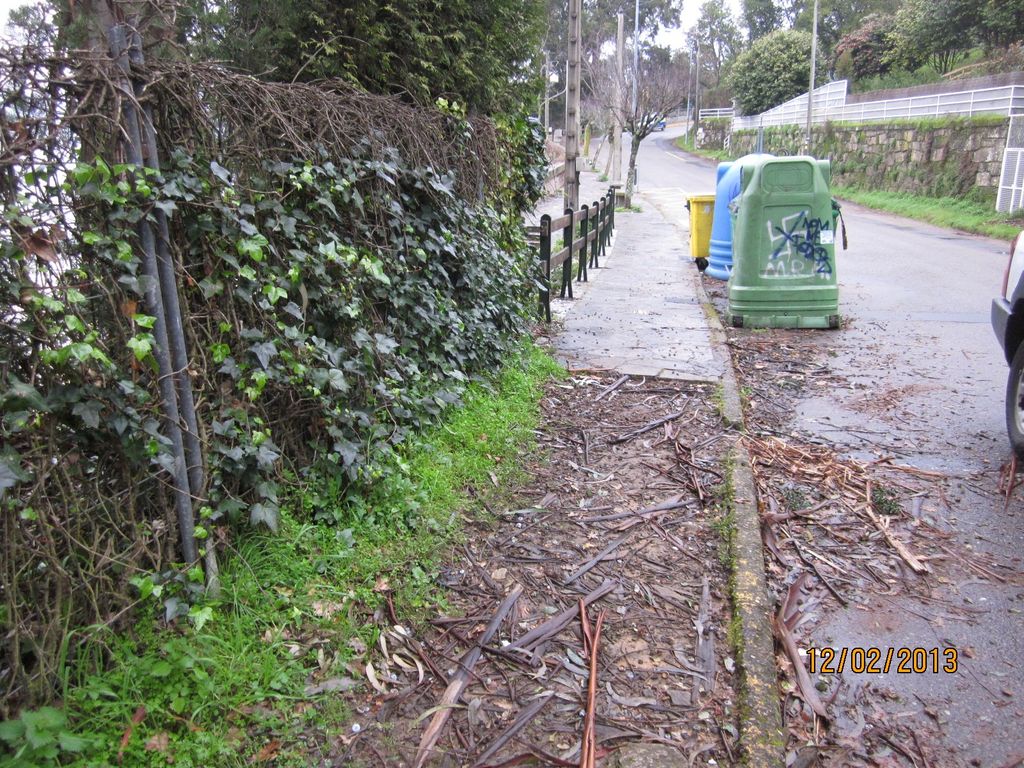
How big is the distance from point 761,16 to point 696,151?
73.4 ft

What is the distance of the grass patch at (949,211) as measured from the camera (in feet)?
62.3

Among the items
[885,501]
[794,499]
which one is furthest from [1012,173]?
[794,499]

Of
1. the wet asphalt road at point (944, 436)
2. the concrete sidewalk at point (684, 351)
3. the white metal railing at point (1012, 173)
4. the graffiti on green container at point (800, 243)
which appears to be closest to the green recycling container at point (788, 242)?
the graffiti on green container at point (800, 243)

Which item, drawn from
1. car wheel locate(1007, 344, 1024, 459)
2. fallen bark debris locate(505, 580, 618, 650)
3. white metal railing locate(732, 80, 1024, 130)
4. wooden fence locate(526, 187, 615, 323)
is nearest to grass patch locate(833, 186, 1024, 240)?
white metal railing locate(732, 80, 1024, 130)

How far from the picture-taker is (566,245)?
398 inches

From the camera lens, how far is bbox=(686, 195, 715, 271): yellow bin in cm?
1328

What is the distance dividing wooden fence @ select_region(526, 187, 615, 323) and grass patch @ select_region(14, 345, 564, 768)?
4.34 metres

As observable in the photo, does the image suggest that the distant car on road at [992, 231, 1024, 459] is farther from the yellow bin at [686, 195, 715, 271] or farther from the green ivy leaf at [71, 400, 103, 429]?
the yellow bin at [686, 195, 715, 271]

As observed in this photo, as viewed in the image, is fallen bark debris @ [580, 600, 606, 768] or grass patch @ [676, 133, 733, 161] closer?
fallen bark debris @ [580, 600, 606, 768]

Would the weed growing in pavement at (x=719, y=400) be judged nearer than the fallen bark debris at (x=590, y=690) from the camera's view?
No

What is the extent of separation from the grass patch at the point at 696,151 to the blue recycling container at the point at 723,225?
1698 inches

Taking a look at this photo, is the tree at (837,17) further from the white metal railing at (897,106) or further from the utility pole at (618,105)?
the utility pole at (618,105)

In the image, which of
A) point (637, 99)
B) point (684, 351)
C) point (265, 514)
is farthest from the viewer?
point (637, 99)

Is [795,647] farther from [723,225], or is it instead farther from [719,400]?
[723,225]
